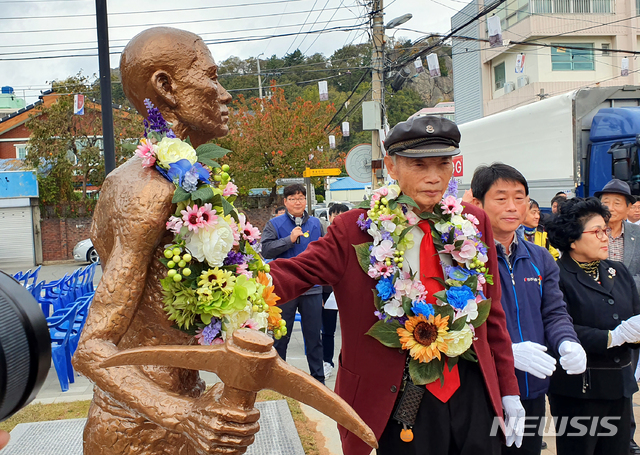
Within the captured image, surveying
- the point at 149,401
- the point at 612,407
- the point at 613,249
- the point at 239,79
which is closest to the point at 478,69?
the point at 239,79

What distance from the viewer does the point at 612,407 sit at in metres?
2.96

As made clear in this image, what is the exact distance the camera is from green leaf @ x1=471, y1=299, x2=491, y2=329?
228 cm

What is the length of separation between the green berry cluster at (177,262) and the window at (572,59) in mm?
22818

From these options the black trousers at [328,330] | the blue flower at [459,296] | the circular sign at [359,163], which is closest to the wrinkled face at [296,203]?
the black trousers at [328,330]

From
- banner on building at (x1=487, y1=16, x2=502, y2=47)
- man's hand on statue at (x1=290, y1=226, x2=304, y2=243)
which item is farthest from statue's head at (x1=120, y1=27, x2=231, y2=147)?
banner on building at (x1=487, y1=16, x2=502, y2=47)

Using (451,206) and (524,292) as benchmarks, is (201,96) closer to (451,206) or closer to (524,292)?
(451,206)

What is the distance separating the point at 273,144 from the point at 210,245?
2145cm

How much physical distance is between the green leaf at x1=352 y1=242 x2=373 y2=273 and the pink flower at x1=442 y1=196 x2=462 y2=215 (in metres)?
0.39

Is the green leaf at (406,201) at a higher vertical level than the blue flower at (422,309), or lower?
higher

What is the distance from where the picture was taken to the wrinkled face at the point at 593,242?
10.4 ft

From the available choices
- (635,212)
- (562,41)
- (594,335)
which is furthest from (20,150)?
(594,335)

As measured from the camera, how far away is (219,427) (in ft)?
4.32

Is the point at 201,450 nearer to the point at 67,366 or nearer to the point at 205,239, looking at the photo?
the point at 205,239

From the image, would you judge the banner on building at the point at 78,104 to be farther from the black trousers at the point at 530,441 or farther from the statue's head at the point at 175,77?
the black trousers at the point at 530,441
